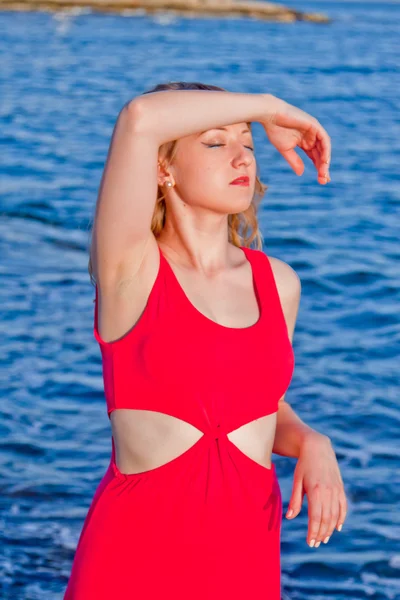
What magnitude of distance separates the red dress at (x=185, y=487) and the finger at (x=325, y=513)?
0.17 metres

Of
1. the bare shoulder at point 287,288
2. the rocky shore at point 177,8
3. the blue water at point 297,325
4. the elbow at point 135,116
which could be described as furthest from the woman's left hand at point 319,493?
the rocky shore at point 177,8

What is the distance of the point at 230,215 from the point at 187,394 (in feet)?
2.74

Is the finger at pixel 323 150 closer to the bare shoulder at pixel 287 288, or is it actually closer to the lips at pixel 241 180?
the lips at pixel 241 180

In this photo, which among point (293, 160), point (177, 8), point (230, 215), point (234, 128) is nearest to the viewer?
point (234, 128)

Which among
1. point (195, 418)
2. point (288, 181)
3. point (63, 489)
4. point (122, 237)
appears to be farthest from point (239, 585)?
point (288, 181)

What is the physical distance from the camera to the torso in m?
2.93

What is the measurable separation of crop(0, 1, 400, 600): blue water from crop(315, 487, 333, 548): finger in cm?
256

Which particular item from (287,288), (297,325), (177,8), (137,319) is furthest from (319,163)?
(177,8)

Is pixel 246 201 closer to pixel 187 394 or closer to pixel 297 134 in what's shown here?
pixel 297 134

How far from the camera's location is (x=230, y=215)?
3.53 meters

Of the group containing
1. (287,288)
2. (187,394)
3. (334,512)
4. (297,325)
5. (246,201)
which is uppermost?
(246,201)

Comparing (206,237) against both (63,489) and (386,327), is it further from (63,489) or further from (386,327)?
(386,327)

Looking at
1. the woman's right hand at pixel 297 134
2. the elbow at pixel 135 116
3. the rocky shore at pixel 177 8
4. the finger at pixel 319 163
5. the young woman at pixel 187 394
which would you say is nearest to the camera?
the elbow at pixel 135 116

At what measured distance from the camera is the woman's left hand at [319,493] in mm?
2893
